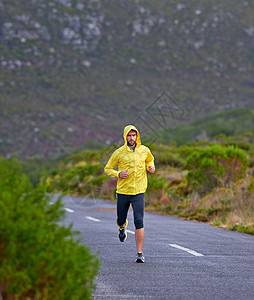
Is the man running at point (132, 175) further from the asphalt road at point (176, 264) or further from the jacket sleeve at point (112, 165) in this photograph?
the asphalt road at point (176, 264)

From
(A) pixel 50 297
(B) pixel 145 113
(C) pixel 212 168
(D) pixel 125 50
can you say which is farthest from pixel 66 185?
(D) pixel 125 50

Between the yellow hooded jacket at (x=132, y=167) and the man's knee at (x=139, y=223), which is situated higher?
the yellow hooded jacket at (x=132, y=167)

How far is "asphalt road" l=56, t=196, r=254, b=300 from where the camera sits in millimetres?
7952

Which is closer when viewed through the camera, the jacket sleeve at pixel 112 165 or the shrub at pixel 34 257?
the shrub at pixel 34 257

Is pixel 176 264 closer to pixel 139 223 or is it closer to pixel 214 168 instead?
pixel 139 223

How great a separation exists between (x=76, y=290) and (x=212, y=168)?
20.0m

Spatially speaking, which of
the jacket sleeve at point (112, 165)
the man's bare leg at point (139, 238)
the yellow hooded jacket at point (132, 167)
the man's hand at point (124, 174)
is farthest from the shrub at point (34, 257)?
the jacket sleeve at point (112, 165)

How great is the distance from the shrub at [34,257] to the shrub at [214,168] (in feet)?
61.7

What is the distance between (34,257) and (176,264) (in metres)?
5.51

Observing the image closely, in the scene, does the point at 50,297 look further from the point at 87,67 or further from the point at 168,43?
the point at 168,43

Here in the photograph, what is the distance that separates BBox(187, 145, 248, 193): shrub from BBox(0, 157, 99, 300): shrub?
18792 millimetres

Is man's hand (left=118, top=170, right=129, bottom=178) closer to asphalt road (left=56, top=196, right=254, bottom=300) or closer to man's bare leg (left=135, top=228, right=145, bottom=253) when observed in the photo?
man's bare leg (left=135, top=228, right=145, bottom=253)

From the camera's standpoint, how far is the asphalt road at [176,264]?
7.95 m

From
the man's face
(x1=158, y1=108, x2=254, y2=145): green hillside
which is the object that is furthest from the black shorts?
(x1=158, y1=108, x2=254, y2=145): green hillside
